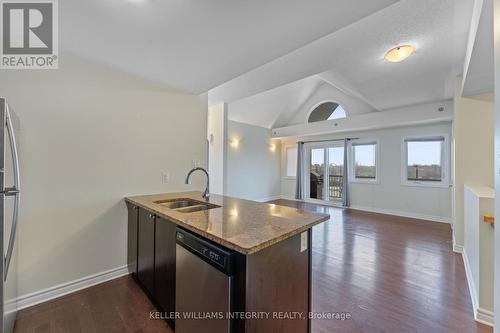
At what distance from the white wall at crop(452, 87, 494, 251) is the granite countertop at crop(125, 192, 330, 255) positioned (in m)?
2.96

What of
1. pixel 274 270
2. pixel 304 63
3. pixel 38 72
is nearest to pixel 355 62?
pixel 304 63

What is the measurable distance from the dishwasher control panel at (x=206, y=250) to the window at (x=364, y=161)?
5802 millimetres

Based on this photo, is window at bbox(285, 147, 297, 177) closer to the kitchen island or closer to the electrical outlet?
the electrical outlet

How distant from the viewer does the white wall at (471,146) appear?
2871 mm

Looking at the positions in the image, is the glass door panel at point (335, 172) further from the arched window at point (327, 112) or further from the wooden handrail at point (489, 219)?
the wooden handrail at point (489, 219)

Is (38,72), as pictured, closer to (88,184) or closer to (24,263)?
(88,184)

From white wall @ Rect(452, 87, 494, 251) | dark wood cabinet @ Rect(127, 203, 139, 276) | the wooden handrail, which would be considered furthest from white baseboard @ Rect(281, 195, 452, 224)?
dark wood cabinet @ Rect(127, 203, 139, 276)

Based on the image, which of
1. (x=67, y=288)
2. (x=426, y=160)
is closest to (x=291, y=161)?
(x=426, y=160)

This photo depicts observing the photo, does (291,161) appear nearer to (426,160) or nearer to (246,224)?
(426,160)

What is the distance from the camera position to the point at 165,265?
1.66m

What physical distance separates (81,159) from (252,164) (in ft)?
16.7

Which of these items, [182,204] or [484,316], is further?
[182,204]

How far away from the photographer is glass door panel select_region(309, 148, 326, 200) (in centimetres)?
690

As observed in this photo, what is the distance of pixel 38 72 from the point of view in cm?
194
